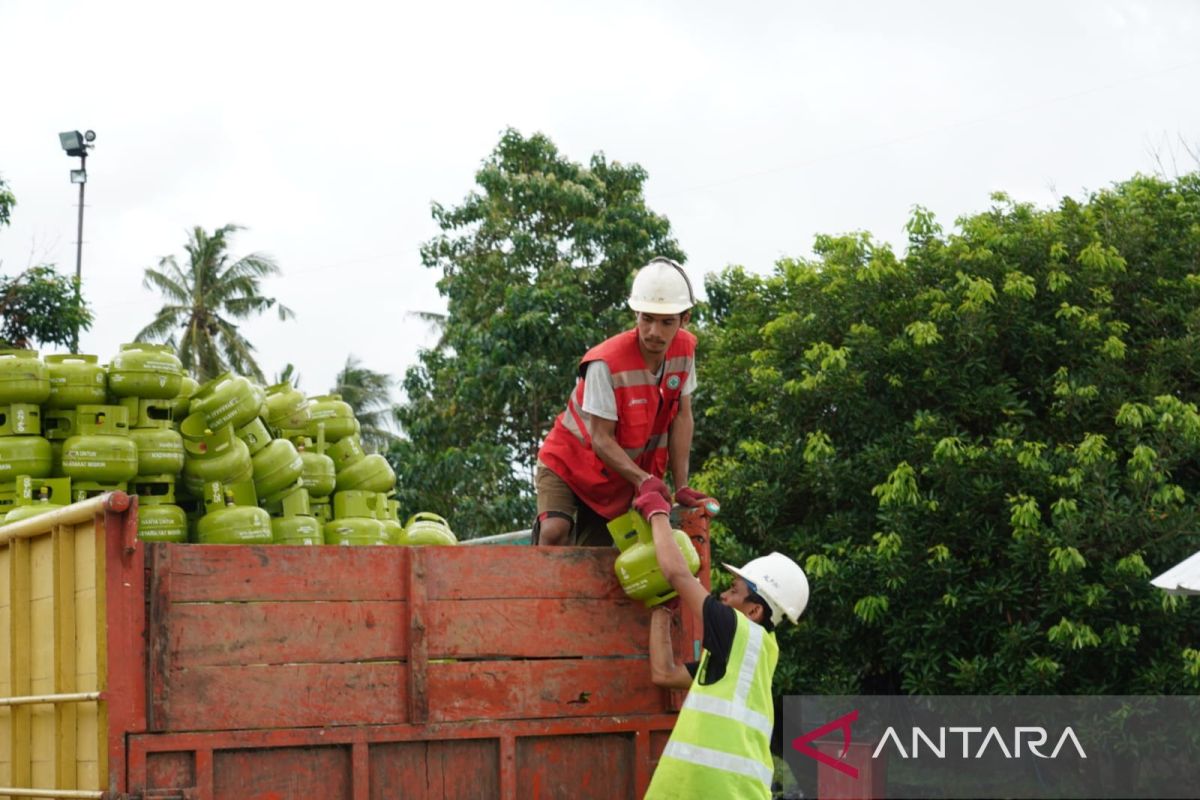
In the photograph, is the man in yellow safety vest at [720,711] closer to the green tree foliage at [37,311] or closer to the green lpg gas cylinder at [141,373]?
the green lpg gas cylinder at [141,373]

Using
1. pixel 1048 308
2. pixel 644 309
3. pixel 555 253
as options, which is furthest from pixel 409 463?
pixel 644 309

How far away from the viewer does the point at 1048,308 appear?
1452 centimetres

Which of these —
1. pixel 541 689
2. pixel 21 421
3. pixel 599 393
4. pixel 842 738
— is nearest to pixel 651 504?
pixel 599 393

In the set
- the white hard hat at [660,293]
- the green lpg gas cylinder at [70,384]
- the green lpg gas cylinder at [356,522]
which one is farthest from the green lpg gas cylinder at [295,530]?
the white hard hat at [660,293]

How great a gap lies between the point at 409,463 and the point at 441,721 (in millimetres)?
16127

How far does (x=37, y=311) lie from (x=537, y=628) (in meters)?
16.5

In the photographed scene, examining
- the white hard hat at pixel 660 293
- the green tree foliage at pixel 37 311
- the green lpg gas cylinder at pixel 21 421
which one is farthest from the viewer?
the green tree foliage at pixel 37 311

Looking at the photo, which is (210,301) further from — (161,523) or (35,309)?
(161,523)

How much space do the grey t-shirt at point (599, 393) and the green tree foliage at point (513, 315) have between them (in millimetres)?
14178

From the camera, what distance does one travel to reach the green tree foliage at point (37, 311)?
19891mm

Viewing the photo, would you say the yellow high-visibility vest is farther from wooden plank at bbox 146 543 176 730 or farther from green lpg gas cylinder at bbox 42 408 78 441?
green lpg gas cylinder at bbox 42 408 78 441

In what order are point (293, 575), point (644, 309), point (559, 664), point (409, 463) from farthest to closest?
point (409, 463)
point (644, 309)
point (559, 664)
point (293, 575)

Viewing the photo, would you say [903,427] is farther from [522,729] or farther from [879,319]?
[522,729]

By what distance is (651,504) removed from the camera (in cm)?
527
